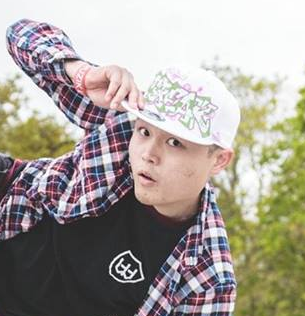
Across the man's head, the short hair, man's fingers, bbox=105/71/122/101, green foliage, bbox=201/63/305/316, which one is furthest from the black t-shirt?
green foliage, bbox=201/63/305/316

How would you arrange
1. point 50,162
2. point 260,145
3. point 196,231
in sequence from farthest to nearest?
point 260,145
point 50,162
point 196,231

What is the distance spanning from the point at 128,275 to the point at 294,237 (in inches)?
389

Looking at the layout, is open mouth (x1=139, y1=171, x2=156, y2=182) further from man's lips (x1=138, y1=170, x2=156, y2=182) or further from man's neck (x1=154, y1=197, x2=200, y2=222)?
man's neck (x1=154, y1=197, x2=200, y2=222)

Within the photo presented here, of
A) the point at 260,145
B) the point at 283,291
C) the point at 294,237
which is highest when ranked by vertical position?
the point at 260,145

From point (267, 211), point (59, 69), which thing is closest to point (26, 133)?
point (267, 211)

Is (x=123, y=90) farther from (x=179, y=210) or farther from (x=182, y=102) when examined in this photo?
(x=179, y=210)

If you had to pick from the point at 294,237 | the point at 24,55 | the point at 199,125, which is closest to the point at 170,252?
the point at 199,125

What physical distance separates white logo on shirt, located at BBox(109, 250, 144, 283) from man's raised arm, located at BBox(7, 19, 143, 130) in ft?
1.51

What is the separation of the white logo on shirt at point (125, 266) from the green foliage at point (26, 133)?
9112mm

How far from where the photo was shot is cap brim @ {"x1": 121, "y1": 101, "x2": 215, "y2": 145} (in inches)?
83.3

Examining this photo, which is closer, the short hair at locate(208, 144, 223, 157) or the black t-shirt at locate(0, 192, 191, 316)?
the short hair at locate(208, 144, 223, 157)

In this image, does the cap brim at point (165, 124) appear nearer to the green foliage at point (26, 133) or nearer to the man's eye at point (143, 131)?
the man's eye at point (143, 131)

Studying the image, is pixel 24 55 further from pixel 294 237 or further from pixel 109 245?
pixel 294 237

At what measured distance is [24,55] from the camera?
2.59 metres
